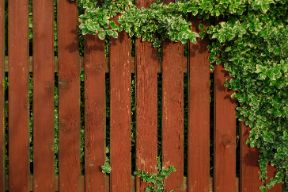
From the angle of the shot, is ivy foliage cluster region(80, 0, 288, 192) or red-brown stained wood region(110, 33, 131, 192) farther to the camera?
red-brown stained wood region(110, 33, 131, 192)

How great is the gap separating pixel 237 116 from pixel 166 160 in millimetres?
603

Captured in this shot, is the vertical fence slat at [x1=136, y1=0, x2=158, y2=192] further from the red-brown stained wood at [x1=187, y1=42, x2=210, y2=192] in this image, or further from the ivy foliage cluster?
the red-brown stained wood at [x1=187, y1=42, x2=210, y2=192]

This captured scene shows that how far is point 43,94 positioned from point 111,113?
50cm

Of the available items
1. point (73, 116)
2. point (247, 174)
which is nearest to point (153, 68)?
point (73, 116)

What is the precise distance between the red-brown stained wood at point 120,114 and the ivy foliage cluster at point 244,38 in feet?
0.46

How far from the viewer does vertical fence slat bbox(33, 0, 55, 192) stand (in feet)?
13.4

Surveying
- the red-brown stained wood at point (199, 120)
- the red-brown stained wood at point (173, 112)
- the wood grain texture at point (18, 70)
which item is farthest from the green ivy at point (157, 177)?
the wood grain texture at point (18, 70)

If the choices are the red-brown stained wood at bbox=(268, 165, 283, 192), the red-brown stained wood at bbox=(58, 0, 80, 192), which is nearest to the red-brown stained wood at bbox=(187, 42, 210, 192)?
the red-brown stained wood at bbox=(268, 165, 283, 192)

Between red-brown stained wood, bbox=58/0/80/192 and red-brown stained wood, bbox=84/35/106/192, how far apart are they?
0.07 meters

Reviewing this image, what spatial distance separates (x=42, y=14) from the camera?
409 cm

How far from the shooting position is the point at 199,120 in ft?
13.6

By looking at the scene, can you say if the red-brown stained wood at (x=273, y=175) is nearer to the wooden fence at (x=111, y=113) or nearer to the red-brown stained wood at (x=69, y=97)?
the wooden fence at (x=111, y=113)

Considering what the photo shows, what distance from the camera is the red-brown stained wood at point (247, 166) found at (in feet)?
13.7

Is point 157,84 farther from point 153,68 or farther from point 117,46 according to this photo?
point 117,46
